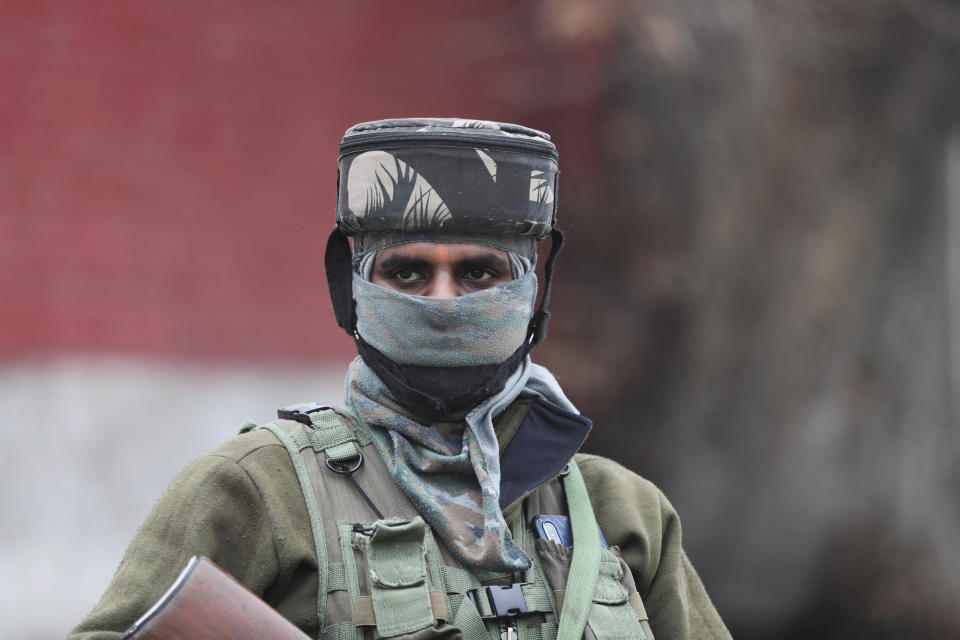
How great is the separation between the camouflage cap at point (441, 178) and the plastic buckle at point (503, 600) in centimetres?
69

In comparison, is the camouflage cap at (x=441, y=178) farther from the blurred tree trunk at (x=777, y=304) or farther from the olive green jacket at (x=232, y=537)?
the blurred tree trunk at (x=777, y=304)

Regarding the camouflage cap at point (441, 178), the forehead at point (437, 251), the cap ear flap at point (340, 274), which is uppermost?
the camouflage cap at point (441, 178)

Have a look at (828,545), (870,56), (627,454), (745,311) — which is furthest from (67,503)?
(870,56)

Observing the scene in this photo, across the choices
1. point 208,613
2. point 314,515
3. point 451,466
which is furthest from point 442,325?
point 208,613

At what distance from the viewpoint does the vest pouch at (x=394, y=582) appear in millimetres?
2262

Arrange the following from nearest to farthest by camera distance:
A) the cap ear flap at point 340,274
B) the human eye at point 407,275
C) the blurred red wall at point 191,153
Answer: the human eye at point 407,275 < the cap ear flap at point 340,274 < the blurred red wall at point 191,153

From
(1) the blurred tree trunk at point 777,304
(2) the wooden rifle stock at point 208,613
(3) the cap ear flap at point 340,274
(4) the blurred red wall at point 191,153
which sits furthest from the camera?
(1) the blurred tree trunk at point 777,304

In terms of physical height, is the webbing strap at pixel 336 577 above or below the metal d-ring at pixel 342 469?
below

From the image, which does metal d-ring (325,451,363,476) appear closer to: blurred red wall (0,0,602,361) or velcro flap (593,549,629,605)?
velcro flap (593,549,629,605)

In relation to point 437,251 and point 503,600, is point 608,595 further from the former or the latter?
point 437,251

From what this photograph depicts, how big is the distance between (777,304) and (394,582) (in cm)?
672

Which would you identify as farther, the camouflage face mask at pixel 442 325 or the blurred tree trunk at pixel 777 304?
the blurred tree trunk at pixel 777 304

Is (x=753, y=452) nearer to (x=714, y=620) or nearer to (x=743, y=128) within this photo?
(x=743, y=128)

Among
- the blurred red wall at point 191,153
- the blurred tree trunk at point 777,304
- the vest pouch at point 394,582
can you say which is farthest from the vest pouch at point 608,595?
the blurred tree trunk at point 777,304
